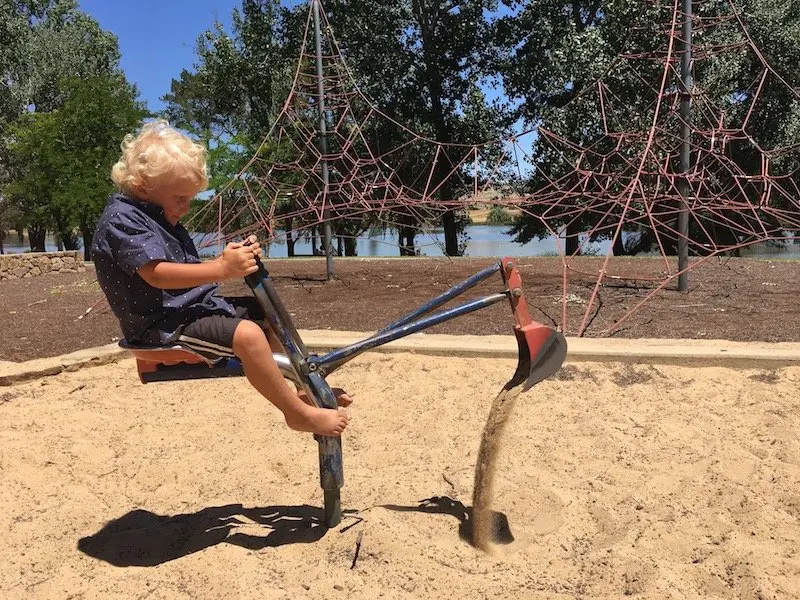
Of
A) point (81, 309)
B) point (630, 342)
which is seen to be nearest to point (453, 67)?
point (81, 309)

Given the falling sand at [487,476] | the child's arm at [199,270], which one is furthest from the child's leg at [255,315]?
the falling sand at [487,476]

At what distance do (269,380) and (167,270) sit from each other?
0.38m

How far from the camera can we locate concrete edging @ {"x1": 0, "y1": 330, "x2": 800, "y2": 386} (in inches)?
126

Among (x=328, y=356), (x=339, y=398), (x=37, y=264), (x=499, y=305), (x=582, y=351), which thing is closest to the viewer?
(x=328, y=356)

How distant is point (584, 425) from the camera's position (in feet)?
9.02

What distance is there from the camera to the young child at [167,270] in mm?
1562

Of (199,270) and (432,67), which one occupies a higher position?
(432,67)

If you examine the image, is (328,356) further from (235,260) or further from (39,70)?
(39,70)

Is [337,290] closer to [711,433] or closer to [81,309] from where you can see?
[81,309]

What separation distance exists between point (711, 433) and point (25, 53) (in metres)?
25.0

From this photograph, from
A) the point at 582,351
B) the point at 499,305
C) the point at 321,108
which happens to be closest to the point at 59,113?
the point at 321,108

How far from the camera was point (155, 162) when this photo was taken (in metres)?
1.67

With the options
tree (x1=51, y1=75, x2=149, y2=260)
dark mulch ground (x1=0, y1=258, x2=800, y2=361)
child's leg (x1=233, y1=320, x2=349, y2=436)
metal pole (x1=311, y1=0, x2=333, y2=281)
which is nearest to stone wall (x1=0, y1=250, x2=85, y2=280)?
dark mulch ground (x1=0, y1=258, x2=800, y2=361)

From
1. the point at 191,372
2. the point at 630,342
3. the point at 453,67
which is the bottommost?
the point at 630,342
